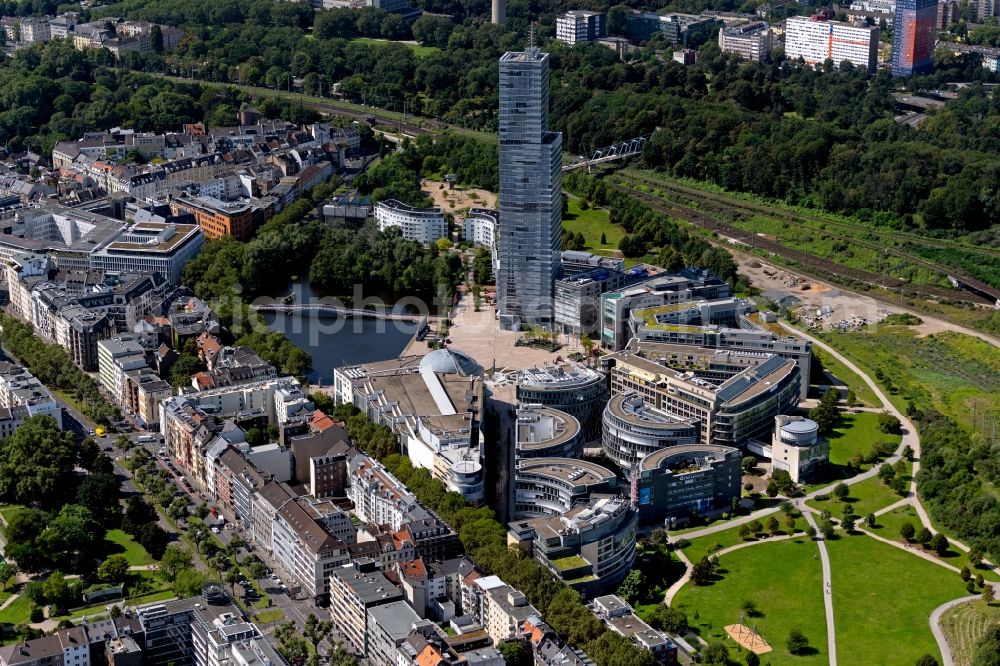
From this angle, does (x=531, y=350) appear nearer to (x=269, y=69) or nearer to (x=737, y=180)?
(x=737, y=180)

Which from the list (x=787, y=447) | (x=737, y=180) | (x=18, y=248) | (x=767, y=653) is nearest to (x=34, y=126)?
(x=18, y=248)

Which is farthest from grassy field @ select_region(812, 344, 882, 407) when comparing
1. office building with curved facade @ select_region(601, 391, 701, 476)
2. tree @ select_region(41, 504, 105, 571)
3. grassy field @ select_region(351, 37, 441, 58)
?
grassy field @ select_region(351, 37, 441, 58)

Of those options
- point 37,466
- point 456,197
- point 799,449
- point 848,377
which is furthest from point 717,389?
point 456,197

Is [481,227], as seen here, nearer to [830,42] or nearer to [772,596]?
[772,596]

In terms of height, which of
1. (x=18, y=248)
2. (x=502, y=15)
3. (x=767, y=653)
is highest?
(x=502, y=15)

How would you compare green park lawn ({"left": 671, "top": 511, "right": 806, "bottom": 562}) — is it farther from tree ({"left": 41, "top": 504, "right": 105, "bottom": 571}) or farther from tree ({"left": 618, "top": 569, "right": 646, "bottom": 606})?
tree ({"left": 41, "top": 504, "right": 105, "bottom": 571})

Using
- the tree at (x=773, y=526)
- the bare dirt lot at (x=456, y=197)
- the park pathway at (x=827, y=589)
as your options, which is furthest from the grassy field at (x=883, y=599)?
the bare dirt lot at (x=456, y=197)
